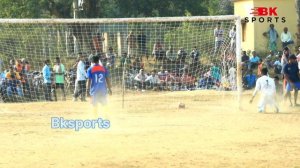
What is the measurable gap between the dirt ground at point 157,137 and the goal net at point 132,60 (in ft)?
6.19

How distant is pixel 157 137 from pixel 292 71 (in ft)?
24.3

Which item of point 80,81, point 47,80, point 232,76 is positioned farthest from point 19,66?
point 232,76

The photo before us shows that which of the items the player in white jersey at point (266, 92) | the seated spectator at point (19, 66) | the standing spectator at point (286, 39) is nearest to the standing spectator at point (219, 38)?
the player in white jersey at point (266, 92)

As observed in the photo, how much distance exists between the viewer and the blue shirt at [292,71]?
19.9m

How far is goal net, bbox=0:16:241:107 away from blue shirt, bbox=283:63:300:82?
5.93 feet

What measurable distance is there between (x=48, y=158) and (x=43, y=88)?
11.7 meters

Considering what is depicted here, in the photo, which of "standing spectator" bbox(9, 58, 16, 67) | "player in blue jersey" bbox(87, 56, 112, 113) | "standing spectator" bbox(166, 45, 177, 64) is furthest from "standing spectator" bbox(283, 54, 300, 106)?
"standing spectator" bbox(9, 58, 16, 67)

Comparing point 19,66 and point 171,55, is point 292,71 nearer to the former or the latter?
point 171,55

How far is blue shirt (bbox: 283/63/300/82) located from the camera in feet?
65.2

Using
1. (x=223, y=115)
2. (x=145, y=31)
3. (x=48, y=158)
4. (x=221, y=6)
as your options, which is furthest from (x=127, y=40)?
(x=221, y=6)

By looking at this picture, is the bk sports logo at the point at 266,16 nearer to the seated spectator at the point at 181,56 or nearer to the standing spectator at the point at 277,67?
the standing spectator at the point at 277,67

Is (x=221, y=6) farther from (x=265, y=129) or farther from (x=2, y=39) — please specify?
(x=265, y=129)

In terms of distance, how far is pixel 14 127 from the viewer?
52.5 feet

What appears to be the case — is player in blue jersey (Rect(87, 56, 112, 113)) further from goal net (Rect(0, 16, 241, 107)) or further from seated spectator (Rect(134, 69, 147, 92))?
seated spectator (Rect(134, 69, 147, 92))
